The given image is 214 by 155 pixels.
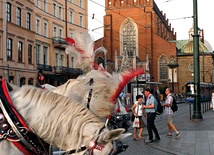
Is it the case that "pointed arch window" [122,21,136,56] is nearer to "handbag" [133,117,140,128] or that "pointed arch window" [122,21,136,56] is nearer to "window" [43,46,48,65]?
"window" [43,46,48,65]

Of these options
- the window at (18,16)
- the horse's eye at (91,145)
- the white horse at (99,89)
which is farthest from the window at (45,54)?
the horse's eye at (91,145)

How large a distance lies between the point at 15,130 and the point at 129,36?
5981 cm

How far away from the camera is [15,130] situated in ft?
8.93

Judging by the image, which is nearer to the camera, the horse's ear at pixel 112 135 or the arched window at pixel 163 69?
the horse's ear at pixel 112 135

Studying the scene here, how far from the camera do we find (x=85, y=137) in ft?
8.39

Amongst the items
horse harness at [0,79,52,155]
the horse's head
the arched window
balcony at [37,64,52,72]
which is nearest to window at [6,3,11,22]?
balcony at [37,64,52,72]

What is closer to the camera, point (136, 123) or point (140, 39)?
point (136, 123)

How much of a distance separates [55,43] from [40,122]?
1430 inches

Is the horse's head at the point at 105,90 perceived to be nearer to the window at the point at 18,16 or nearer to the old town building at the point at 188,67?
the window at the point at 18,16

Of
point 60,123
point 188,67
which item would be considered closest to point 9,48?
point 60,123

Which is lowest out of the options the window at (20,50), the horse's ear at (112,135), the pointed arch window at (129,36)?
the horse's ear at (112,135)

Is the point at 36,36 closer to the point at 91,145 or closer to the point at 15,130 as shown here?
the point at 15,130

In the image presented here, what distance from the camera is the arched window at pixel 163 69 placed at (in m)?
60.8

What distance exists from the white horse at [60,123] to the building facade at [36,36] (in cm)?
1963
